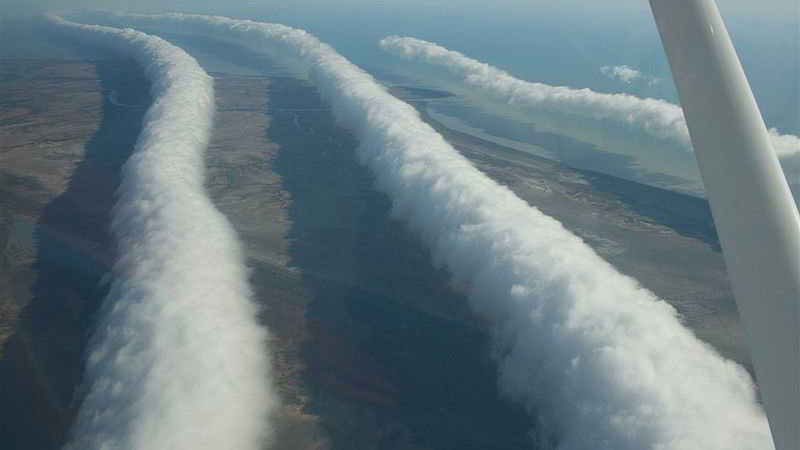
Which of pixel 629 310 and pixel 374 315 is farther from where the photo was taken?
pixel 374 315

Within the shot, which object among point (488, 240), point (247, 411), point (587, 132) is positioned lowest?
point (247, 411)

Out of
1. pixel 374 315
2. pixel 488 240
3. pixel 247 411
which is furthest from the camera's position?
pixel 488 240

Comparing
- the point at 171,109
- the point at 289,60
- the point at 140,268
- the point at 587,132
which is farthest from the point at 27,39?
the point at 140,268

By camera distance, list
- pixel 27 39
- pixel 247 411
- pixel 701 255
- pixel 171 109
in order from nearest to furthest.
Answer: pixel 247 411 < pixel 701 255 < pixel 171 109 < pixel 27 39

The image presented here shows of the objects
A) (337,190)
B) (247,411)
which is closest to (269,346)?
(247,411)

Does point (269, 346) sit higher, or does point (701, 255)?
point (701, 255)

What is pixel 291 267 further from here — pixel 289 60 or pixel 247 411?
pixel 289 60
